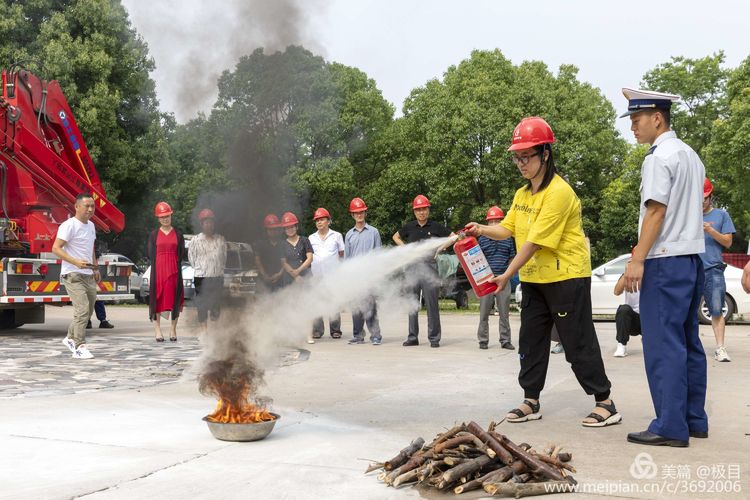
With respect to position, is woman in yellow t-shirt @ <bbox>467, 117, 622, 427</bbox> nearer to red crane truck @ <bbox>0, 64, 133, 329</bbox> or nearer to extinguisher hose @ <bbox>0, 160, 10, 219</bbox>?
red crane truck @ <bbox>0, 64, 133, 329</bbox>

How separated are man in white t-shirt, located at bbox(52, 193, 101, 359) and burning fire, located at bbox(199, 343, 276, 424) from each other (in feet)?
16.0

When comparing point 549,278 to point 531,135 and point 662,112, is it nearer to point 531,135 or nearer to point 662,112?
point 531,135

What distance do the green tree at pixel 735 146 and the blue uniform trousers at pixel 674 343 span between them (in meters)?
31.9

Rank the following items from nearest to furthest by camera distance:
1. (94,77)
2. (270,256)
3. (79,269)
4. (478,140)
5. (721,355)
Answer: (270,256) < (721,355) < (79,269) < (94,77) < (478,140)

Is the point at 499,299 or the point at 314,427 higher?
the point at 499,299

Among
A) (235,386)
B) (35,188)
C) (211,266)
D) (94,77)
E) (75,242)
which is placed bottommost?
(235,386)

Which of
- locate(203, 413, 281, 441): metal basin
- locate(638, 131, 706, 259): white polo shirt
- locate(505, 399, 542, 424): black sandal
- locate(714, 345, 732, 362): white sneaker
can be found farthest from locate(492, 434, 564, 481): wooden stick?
locate(714, 345, 732, 362): white sneaker

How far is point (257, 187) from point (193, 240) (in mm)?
4010

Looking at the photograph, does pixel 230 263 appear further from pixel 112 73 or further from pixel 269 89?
pixel 112 73

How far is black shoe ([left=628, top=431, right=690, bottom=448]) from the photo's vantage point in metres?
4.62

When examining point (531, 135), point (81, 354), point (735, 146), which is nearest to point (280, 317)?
point (531, 135)

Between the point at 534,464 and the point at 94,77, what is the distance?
8747 mm

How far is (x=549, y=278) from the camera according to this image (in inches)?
211

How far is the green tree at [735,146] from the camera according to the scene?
3331cm
